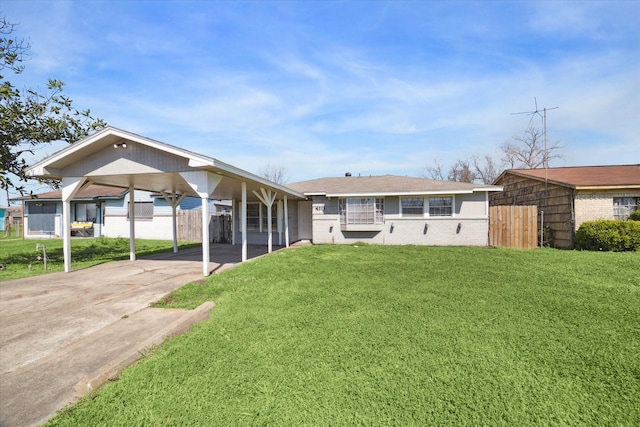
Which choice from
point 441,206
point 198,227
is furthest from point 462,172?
point 198,227

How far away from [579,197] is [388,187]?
7.35 metres

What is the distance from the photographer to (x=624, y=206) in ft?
39.6

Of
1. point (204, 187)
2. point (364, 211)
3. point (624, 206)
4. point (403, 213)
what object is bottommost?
point (403, 213)

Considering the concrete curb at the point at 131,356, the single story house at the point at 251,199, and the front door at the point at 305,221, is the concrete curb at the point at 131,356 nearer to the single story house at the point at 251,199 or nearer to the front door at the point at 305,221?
the single story house at the point at 251,199

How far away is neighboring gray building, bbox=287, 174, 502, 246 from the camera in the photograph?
13.0m

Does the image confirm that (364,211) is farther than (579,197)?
Yes

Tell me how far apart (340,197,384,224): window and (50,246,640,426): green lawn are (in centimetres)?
773

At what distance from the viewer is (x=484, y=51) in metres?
11.5

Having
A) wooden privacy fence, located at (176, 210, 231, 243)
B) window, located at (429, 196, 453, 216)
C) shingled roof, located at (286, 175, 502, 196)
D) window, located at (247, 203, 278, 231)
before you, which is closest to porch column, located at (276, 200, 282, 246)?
window, located at (247, 203, 278, 231)

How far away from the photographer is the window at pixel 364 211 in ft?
45.4

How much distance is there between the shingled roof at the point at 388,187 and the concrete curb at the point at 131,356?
9786mm

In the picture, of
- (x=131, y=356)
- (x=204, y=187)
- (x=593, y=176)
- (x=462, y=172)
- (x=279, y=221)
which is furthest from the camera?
(x=462, y=172)

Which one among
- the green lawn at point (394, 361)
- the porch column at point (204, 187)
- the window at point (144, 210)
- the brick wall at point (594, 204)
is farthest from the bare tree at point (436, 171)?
the porch column at point (204, 187)

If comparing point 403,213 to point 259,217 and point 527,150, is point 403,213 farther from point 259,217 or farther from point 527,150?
point 527,150
